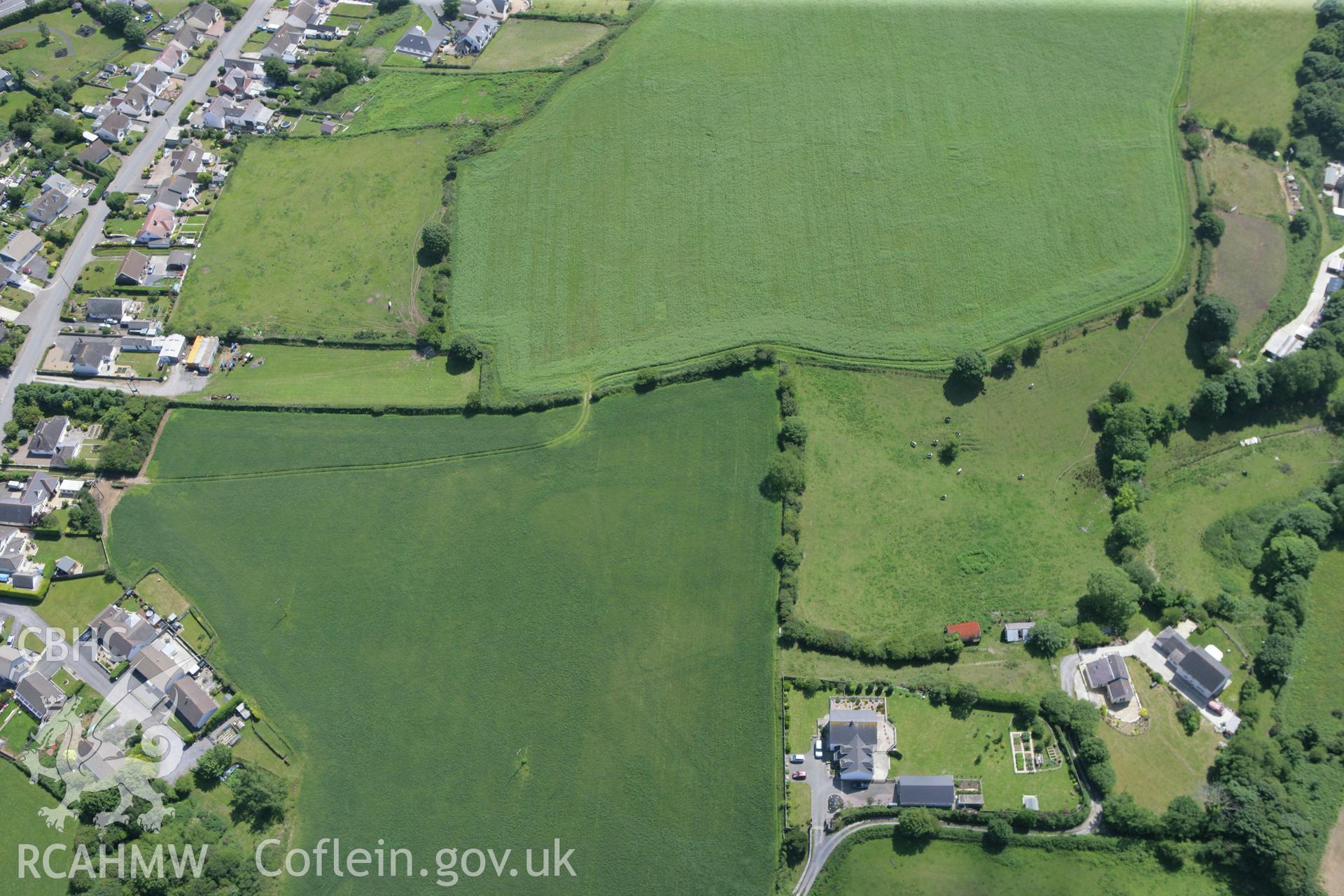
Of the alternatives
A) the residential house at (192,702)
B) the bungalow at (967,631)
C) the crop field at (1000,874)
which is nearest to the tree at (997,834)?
the crop field at (1000,874)

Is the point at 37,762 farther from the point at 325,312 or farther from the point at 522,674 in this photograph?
the point at 325,312

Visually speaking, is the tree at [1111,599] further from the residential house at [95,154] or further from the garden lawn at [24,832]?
the residential house at [95,154]

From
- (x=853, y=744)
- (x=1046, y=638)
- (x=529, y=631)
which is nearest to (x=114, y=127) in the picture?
(x=529, y=631)

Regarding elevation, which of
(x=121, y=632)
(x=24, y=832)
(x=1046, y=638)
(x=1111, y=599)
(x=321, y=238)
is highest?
(x=321, y=238)

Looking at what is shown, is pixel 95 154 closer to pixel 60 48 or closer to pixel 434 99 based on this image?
pixel 60 48

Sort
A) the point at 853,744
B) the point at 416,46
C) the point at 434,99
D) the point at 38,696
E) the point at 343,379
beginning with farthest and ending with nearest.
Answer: the point at 416,46
the point at 434,99
the point at 343,379
the point at 38,696
the point at 853,744

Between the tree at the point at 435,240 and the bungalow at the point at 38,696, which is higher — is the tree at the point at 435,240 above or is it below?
above

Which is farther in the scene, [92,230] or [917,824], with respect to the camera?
[92,230]

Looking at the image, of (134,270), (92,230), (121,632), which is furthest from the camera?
(92,230)
